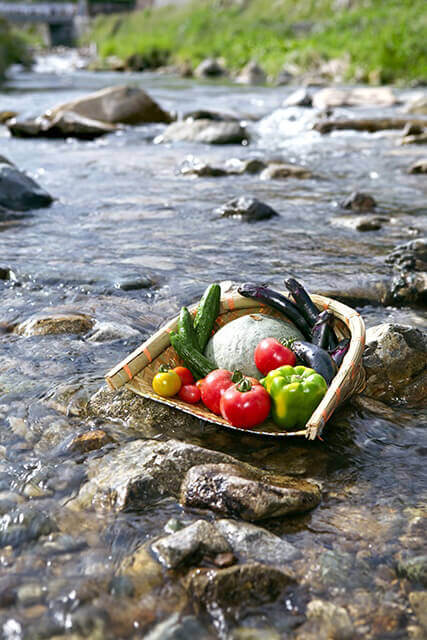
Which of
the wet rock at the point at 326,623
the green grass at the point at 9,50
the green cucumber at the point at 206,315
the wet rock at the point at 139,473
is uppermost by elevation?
the green grass at the point at 9,50

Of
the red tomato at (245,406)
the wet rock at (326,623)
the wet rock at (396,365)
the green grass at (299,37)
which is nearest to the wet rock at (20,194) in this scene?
the wet rock at (396,365)

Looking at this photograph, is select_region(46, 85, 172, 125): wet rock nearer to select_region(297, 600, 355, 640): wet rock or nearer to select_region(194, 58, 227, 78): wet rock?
select_region(297, 600, 355, 640): wet rock

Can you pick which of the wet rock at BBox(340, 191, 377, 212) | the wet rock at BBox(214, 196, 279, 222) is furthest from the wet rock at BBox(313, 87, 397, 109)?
the wet rock at BBox(214, 196, 279, 222)

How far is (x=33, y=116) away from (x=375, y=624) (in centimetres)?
1977

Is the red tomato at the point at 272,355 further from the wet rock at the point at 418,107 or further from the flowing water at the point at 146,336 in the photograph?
the wet rock at the point at 418,107

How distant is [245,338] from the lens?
4746 millimetres

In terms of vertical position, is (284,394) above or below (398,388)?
above

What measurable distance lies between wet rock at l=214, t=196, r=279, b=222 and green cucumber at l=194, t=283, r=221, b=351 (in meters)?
4.73

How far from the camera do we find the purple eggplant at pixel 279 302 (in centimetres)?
501

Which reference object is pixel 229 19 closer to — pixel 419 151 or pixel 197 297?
pixel 419 151

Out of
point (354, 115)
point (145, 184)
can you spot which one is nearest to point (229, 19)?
point (354, 115)

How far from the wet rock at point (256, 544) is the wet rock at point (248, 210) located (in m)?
6.74

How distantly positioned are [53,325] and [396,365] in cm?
286

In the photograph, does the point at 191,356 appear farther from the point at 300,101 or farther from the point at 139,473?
the point at 300,101
